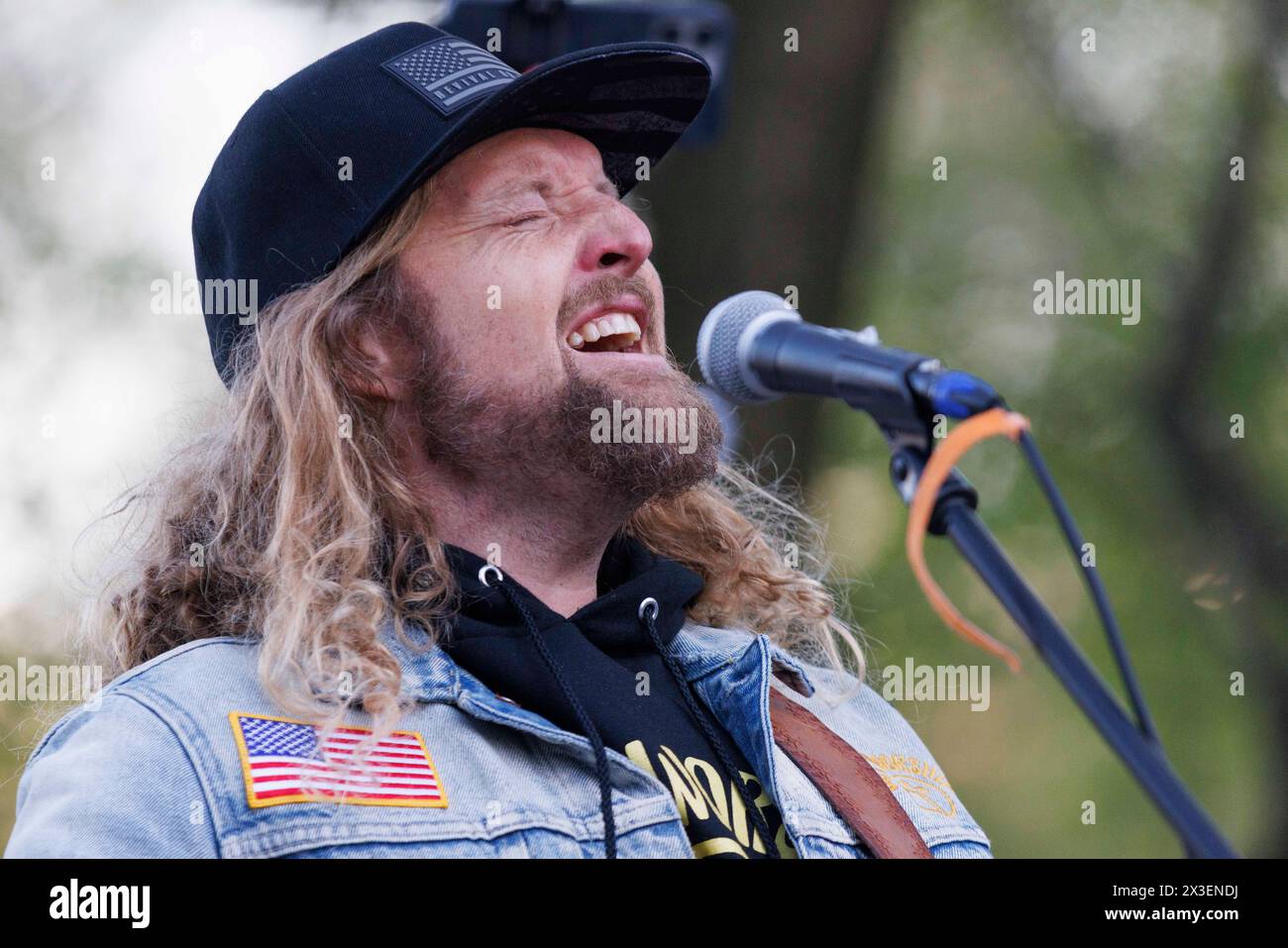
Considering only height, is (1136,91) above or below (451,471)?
above

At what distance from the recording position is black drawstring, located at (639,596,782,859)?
2557 mm

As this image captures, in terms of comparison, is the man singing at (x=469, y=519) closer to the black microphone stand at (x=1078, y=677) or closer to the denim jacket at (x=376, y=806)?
the denim jacket at (x=376, y=806)

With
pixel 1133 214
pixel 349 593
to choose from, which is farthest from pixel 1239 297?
pixel 349 593

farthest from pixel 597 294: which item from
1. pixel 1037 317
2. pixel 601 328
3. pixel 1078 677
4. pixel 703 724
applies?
pixel 1037 317

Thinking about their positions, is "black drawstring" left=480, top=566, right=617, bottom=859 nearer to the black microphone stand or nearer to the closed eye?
the closed eye

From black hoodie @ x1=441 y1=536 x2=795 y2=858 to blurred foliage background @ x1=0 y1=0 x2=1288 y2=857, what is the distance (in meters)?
3.07

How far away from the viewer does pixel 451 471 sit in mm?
2984

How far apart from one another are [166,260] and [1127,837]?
6835mm

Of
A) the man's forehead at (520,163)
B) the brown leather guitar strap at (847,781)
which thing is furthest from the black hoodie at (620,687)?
the man's forehead at (520,163)

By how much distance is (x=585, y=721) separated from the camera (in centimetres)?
248

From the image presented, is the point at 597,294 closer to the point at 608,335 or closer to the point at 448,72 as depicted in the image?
the point at 608,335

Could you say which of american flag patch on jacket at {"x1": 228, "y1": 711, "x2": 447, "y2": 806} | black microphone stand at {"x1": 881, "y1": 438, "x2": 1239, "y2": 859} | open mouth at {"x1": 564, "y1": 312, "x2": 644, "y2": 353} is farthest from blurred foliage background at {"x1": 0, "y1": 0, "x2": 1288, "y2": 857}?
black microphone stand at {"x1": 881, "y1": 438, "x2": 1239, "y2": 859}
